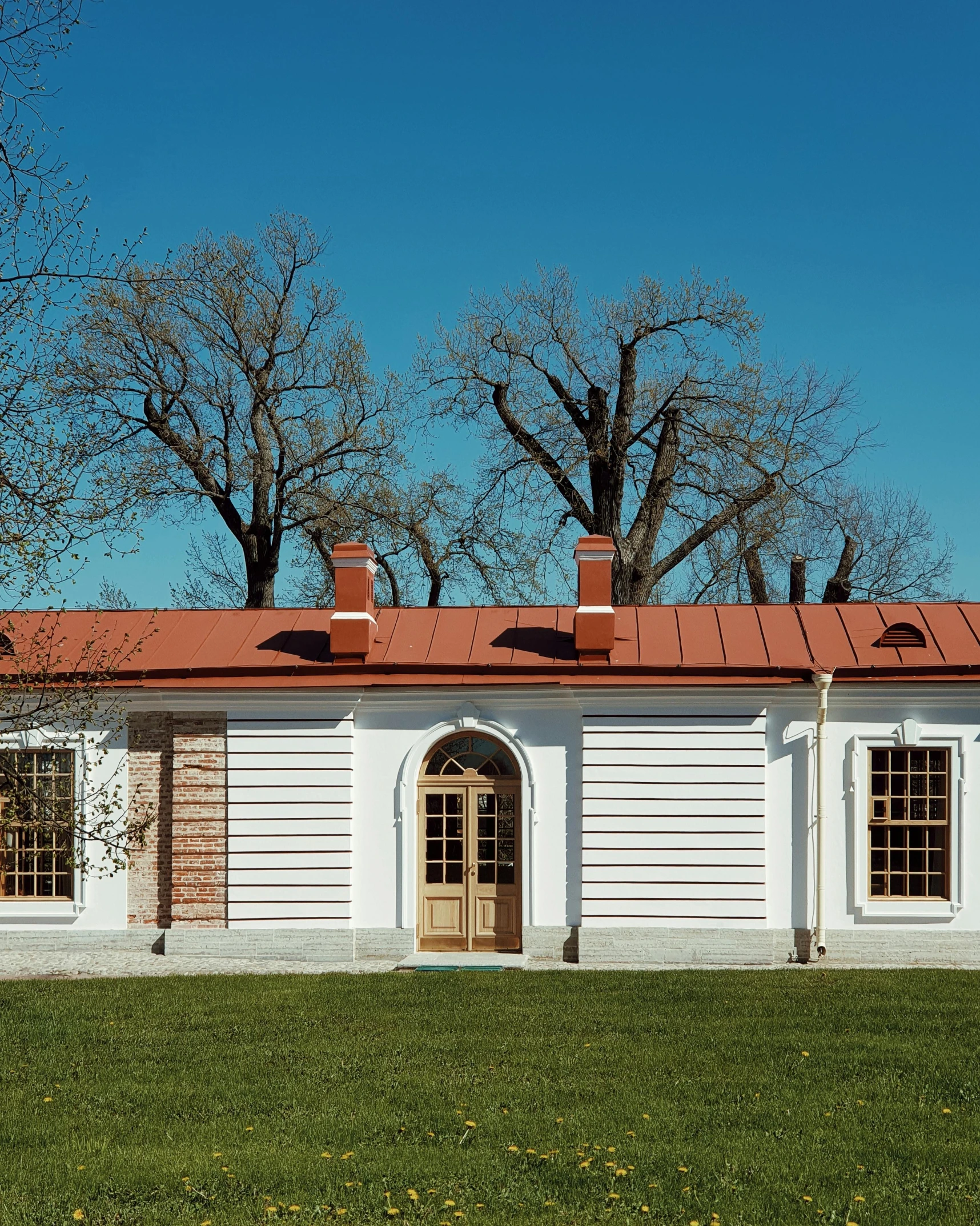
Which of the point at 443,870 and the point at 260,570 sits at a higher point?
the point at 260,570

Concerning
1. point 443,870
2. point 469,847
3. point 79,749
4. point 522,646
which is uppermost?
point 522,646

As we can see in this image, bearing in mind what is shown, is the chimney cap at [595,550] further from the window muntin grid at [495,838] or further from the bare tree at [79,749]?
the bare tree at [79,749]

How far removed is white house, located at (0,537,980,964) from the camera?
48.7ft

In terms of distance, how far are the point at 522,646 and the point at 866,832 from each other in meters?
4.65

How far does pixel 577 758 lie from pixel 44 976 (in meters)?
6.49

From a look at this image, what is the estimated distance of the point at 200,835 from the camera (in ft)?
49.5

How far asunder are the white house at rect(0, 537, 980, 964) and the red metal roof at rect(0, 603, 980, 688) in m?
0.05

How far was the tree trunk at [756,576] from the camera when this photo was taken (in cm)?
2872

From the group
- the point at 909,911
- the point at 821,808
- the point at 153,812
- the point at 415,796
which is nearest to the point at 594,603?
the point at 415,796

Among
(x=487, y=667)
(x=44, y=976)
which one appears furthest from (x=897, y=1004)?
(x=44, y=976)

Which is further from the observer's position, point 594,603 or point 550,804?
point 594,603

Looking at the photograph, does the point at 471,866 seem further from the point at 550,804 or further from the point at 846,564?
the point at 846,564

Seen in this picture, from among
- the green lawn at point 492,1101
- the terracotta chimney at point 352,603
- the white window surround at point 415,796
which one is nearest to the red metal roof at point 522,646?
the terracotta chimney at point 352,603

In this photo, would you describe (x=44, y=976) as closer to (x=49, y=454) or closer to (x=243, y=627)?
(x=243, y=627)
